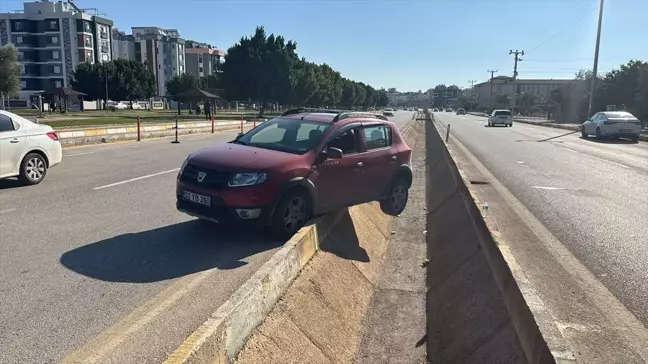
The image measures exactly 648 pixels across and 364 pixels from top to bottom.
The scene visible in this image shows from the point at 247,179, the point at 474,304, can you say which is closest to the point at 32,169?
the point at 247,179

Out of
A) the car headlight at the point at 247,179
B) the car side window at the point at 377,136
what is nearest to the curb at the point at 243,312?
the car headlight at the point at 247,179

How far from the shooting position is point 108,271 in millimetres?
5250

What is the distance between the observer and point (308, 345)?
4344mm

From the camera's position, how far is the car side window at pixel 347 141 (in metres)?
7.24

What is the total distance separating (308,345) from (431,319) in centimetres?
180

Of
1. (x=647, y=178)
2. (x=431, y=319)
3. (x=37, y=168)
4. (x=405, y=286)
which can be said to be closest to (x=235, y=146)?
(x=405, y=286)

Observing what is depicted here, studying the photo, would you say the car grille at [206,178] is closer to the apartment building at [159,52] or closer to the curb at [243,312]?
the curb at [243,312]

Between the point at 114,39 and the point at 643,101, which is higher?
the point at 114,39

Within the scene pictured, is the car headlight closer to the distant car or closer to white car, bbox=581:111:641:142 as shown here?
white car, bbox=581:111:641:142

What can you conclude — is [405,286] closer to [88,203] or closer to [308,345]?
[308,345]

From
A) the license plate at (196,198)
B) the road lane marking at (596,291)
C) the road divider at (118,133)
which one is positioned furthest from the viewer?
the road divider at (118,133)

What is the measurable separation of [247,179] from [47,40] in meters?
114

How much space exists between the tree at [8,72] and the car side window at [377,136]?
53.0 meters

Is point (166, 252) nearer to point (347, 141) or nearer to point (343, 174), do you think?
point (343, 174)
